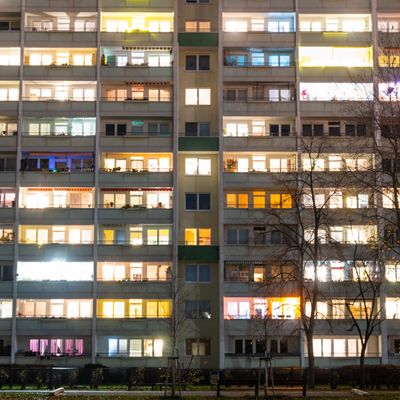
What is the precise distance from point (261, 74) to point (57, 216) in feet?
73.5

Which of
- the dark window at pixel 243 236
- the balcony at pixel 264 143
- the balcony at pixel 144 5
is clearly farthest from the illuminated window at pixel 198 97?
the dark window at pixel 243 236

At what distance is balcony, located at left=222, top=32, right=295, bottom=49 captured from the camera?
74.2m

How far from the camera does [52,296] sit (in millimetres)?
70500

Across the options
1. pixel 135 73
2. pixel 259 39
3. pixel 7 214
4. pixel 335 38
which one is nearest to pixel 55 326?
pixel 7 214

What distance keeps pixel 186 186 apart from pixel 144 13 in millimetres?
16470

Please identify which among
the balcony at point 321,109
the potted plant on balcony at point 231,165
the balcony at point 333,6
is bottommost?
the potted plant on balcony at point 231,165

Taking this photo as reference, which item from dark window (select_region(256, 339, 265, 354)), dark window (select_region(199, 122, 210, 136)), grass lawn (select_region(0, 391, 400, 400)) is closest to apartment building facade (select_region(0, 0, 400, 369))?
dark window (select_region(256, 339, 265, 354))

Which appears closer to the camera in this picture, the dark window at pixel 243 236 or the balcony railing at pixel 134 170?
the balcony railing at pixel 134 170

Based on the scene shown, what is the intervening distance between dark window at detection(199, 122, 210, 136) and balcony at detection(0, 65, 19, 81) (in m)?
17.2

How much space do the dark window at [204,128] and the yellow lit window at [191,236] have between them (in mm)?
8832

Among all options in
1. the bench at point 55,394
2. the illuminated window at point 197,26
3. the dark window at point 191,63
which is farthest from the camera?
the illuminated window at point 197,26

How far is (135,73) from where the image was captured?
73.6m

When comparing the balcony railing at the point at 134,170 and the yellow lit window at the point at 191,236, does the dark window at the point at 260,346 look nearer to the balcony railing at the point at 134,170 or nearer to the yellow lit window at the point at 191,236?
the yellow lit window at the point at 191,236

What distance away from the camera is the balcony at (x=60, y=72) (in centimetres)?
7362
